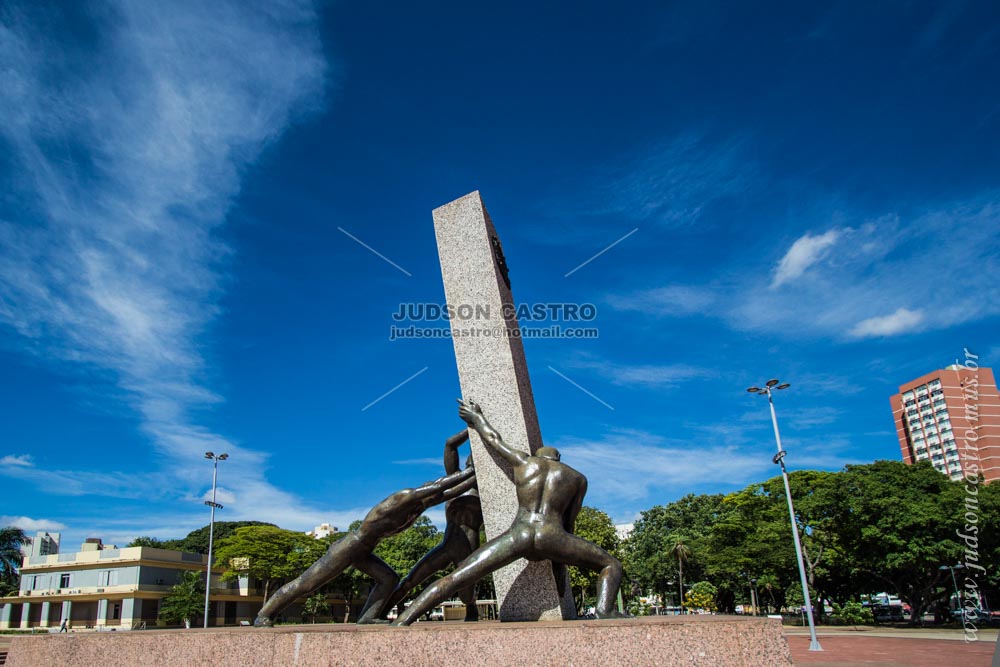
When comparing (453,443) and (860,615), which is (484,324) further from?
(860,615)

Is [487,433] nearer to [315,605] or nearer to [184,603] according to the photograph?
[184,603]

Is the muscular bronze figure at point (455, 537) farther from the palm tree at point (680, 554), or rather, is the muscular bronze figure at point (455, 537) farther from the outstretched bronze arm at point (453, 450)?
the palm tree at point (680, 554)

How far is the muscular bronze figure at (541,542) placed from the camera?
6418 mm

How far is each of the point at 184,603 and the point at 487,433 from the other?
4004 cm

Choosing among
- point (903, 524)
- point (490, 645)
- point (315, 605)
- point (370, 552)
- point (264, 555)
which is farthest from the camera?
point (315, 605)

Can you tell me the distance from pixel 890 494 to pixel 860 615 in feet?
25.0

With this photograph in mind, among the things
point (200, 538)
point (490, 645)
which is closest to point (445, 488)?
point (490, 645)

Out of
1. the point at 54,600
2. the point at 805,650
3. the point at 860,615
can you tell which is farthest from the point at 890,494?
the point at 54,600

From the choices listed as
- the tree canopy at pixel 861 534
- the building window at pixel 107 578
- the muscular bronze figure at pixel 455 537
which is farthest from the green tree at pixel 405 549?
the muscular bronze figure at pixel 455 537

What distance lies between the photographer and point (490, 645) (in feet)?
17.1

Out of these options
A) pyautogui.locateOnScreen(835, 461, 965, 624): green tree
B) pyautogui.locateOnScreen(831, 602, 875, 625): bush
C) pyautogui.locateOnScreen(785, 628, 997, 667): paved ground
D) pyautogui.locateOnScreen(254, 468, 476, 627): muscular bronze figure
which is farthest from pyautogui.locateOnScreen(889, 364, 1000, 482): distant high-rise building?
pyautogui.locateOnScreen(254, 468, 476, 627): muscular bronze figure

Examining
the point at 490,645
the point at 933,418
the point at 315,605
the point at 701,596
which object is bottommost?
the point at 701,596

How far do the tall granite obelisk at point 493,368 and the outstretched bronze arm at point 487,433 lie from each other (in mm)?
160

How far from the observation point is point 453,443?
864 cm
